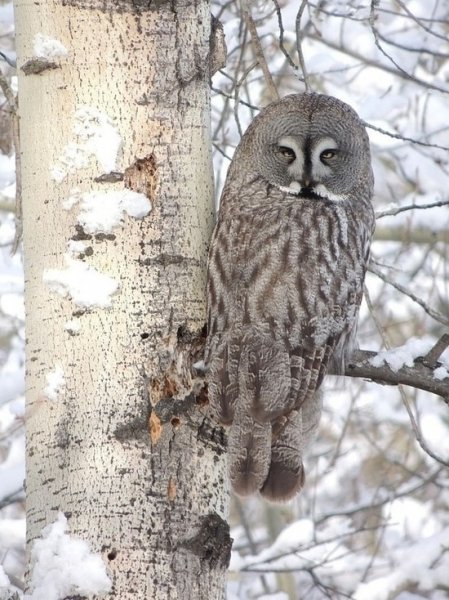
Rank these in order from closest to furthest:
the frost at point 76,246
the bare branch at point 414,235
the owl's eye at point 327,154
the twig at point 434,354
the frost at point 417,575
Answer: the frost at point 76,246
the twig at point 434,354
the owl's eye at point 327,154
the frost at point 417,575
the bare branch at point 414,235

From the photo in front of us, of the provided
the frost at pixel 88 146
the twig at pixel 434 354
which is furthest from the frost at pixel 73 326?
the twig at pixel 434 354

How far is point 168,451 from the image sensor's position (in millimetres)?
2213

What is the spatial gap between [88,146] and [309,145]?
938 millimetres

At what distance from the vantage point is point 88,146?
7.66 ft

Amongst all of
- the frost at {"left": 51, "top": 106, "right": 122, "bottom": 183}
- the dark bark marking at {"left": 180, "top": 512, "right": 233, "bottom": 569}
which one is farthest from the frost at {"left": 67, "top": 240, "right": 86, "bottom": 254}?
the dark bark marking at {"left": 180, "top": 512, "right": 233, "bottom": 569}

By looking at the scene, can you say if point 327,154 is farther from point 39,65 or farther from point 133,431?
point 133,431

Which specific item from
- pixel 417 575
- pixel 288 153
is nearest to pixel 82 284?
pixel 288 153

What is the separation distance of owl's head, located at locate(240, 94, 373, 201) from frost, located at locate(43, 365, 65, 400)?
0.99 metres

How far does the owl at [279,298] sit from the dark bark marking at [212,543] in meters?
0.17

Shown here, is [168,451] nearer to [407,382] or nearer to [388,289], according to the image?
[407,382]

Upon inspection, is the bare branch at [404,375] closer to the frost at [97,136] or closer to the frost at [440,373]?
the frost at [440,373]

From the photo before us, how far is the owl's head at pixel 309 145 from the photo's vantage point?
3.00 metres

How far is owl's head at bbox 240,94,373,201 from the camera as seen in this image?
2998 mm

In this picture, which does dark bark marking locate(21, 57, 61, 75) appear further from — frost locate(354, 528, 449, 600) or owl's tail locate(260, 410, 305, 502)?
frost locate(354, 528, 449, 600)
